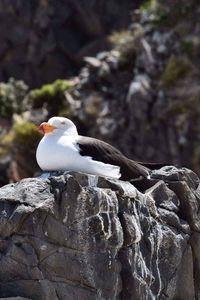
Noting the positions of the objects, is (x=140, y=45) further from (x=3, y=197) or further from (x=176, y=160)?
(x=3, y=197)

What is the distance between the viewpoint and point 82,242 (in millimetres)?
Result: 9023

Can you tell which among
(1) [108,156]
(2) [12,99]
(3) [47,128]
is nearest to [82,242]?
(1) [108,156]

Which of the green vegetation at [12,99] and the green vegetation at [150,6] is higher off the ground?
the green vegetation at [150,6]

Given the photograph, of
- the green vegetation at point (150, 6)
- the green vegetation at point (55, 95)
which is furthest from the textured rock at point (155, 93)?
the green vegetation at point (55, 95)

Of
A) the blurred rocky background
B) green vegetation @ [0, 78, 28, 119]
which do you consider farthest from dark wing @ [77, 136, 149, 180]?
green vegetation @ [0, 78, 28, 119]

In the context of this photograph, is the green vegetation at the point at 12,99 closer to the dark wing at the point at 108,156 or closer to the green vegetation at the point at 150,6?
the green vegetation at the point at 150,6

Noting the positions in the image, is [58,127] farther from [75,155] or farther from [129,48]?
[129,48]

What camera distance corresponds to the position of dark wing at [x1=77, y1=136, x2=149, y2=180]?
32.3 ft

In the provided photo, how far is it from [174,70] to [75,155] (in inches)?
599

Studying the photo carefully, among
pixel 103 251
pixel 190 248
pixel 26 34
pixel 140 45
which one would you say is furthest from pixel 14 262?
pixel 26 34

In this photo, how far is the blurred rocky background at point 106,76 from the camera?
80.7 feet

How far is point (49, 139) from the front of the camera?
32.2 feet

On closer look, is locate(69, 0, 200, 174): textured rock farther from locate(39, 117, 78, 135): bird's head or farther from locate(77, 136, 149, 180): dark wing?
locate(39, 117, 78, 135): bird's head

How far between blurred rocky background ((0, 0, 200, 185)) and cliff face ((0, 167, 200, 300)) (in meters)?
13.7
